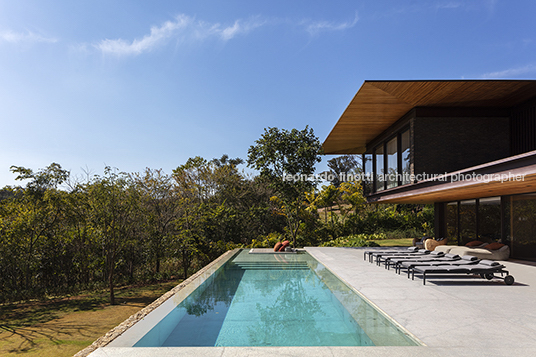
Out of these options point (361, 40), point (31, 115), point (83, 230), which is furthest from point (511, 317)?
point (31, 115)

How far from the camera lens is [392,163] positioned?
52.0 ft

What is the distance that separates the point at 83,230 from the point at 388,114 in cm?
1260

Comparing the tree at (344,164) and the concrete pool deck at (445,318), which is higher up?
the tree at (344,164)

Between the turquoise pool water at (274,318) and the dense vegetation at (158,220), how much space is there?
5441mm

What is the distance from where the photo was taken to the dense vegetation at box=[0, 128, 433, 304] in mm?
11516

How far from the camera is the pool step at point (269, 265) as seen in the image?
10.6 meters

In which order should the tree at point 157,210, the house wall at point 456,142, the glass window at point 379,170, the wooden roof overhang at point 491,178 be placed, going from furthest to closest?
the glass window at point 379,170, the tree at point 157,210, the house wall at point 456,142, the wooden roof overhang at point 491,178

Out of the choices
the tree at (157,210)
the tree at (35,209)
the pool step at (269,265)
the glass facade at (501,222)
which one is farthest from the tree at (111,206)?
the glass facade at (501,222)

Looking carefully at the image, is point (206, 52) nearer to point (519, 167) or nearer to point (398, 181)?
point (398, 181)

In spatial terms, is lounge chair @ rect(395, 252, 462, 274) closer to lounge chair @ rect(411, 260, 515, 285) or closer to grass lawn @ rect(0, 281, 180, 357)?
lounge chair @ rect(411, 260, 515, 285)

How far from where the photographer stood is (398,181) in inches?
583

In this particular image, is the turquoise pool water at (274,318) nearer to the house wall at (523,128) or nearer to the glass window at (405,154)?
the glass window at (405,154)

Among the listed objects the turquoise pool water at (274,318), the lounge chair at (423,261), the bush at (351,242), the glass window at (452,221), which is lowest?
the bush at (351,242)

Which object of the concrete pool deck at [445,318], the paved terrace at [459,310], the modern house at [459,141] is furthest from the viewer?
the modern house at [459,141]
